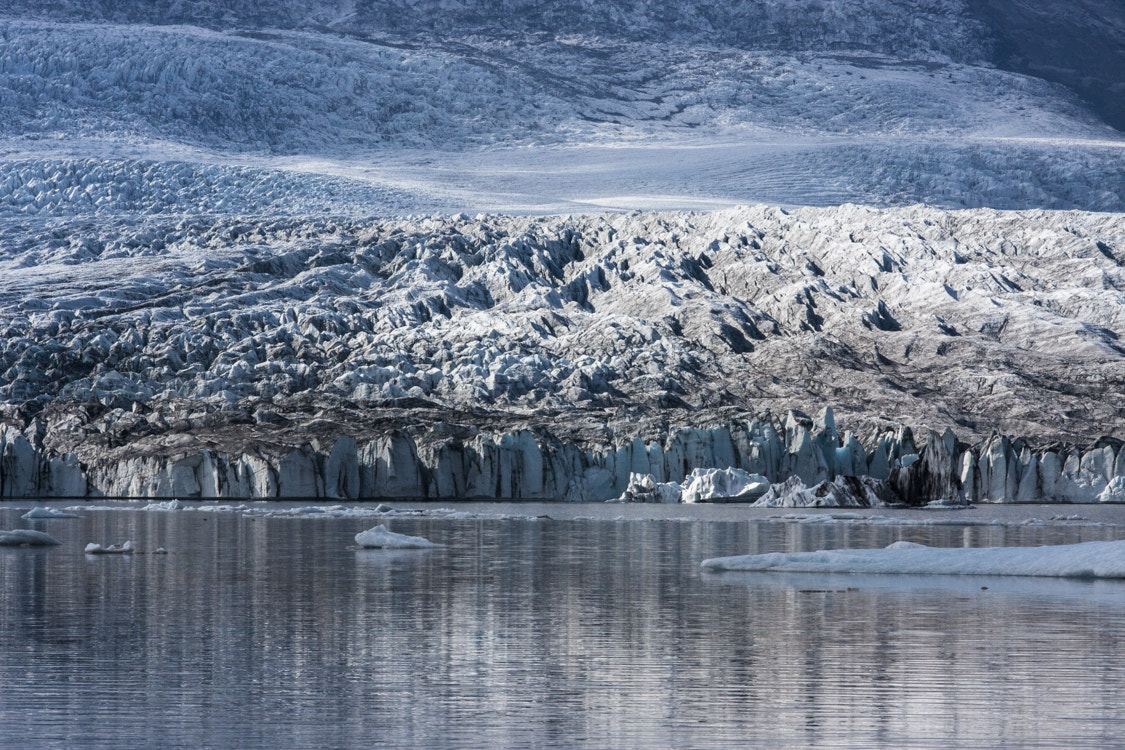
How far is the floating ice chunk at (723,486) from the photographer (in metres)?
72.0

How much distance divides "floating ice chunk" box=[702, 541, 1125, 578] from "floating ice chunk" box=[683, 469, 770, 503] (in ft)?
147

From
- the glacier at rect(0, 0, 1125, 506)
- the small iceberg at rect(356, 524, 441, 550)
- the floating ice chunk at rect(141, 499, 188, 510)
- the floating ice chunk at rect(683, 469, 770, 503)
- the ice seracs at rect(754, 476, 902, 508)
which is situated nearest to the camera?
the small iceberg at rect(356, 524, 441, 550)

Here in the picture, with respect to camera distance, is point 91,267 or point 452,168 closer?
point 91,267

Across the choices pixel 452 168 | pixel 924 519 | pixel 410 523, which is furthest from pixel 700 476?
pixel 452 168

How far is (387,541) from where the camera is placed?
34.7 metres

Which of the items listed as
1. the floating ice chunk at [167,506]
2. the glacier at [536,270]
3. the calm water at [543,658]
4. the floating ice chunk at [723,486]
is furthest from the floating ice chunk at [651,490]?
the calm water at [543,658]

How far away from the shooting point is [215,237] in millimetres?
121438

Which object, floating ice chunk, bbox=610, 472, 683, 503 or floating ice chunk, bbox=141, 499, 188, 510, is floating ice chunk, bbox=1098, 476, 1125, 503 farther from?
floating ice chunk, bbox=141, 499, 188, 510

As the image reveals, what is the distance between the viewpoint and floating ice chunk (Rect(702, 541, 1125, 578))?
25047 mm

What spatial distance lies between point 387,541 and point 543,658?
1954 centimetres

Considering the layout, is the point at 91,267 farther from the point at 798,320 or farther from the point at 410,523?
the point at 410,523

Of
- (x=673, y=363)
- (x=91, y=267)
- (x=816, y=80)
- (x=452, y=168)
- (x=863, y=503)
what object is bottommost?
(x=863, y=503)

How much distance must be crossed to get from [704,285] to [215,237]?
4386cm

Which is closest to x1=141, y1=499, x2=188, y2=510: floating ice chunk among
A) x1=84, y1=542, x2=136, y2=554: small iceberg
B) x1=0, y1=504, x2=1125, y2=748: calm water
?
x1=84, y1=542, x2=136, y2=554: small iceberg
